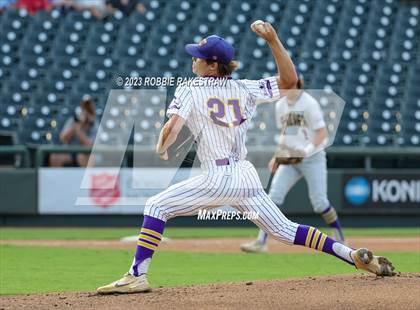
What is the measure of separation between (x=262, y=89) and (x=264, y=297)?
1.47 meters

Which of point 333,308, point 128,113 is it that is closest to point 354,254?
point 333,308

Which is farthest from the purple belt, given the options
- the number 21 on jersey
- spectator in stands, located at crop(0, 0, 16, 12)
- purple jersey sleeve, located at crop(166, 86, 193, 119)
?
spectator in stands, located at crop(0, 0, 16, 12)

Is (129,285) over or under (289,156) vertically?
under

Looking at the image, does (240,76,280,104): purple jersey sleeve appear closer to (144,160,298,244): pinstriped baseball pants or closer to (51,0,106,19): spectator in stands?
(144,160,298,244): pinstriped baseball pants

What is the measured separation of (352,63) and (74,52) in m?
6.18

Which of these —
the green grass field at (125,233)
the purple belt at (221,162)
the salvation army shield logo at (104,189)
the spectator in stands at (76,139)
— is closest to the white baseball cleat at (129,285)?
the purple belt at (221,162)

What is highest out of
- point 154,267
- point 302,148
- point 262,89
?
point 262,89

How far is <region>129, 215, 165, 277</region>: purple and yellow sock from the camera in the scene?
628 centimetres

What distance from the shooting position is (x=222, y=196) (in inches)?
245

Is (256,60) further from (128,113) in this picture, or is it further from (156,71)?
(128,113)

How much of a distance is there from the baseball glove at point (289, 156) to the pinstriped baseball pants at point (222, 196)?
4344mm

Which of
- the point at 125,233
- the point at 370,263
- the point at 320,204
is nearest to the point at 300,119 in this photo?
the point at 320,204

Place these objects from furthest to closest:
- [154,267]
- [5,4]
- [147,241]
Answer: [5,4], [154,267], [147,241]

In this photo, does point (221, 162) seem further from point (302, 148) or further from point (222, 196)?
point (302, 148)
